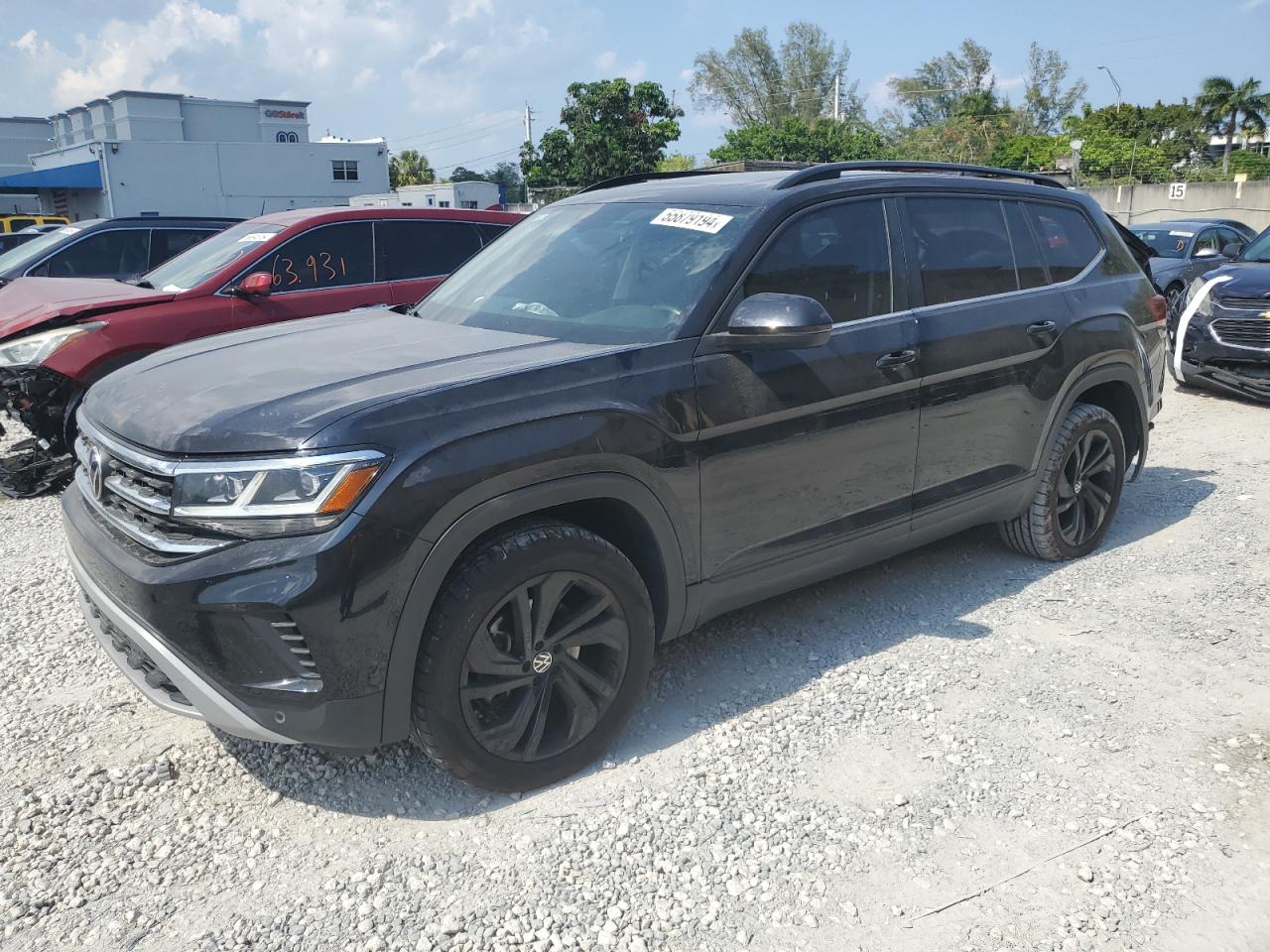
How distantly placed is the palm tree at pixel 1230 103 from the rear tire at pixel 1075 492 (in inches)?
2389

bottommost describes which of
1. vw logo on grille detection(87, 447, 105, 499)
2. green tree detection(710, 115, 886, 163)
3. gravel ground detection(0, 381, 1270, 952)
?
gravel ground detection(0, 381, 1270, 952)

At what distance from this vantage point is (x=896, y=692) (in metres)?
3.67

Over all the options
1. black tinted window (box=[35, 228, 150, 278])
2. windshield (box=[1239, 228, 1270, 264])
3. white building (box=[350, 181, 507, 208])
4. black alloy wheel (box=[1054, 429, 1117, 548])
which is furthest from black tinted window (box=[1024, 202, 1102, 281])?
white building (box=[350, 181, 507, 208])

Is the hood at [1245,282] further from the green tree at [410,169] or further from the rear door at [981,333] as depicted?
the green tree at [410,169]

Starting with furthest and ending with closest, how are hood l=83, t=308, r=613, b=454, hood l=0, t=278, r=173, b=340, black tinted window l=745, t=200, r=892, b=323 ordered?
hood l=0, t=278, r=173, b=340 < black tinted window l=745, t=200, r=892, b=323 < hood l=83, t=308, r=613, b=454

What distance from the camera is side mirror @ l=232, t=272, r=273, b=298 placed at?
21.8 feet

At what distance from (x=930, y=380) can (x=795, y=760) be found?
1607 mm

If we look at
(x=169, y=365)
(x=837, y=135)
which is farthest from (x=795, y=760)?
(x=837, y=135)

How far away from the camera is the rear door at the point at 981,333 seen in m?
3.99

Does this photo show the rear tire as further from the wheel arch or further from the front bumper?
the front bumper

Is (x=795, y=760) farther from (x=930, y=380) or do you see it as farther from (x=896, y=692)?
(x=930, y=380)

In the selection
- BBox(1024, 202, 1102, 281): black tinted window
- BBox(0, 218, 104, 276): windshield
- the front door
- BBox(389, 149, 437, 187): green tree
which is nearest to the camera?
the front door

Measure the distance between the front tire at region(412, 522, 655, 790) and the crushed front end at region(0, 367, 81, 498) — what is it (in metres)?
4.47

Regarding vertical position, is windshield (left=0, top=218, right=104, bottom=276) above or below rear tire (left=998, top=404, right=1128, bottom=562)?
above
